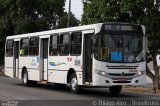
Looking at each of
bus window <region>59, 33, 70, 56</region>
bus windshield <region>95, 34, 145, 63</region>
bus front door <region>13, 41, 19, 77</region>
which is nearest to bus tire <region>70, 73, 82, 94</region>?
bus window <region>59, 33, 70, 56</region>

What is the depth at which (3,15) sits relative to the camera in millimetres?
46562

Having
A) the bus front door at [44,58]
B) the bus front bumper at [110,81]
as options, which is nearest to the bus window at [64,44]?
the bus front door at [44,58]

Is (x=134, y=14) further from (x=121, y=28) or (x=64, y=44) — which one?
(x=121, y=28)

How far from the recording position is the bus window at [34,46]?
26.4 m

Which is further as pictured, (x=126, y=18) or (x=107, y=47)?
(x=126, y=18)

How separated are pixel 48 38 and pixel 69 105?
8821 mm

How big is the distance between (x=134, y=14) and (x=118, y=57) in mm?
5537

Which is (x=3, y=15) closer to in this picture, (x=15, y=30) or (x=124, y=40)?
(x=15, y=30)

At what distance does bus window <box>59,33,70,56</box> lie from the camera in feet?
73.9

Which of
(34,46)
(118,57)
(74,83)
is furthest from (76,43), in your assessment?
(34,46)

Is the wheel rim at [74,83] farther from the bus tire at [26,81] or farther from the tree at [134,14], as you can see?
the bus tire at [26,81]

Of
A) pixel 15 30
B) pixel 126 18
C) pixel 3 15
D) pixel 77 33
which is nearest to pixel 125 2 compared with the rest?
pixel 126 18

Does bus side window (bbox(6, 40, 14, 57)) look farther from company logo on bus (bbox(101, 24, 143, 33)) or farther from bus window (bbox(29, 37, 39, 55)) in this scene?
company logo on bus (bbox(101, 24, 143, 33))

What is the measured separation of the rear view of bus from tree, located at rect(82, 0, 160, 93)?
12.3 feet
